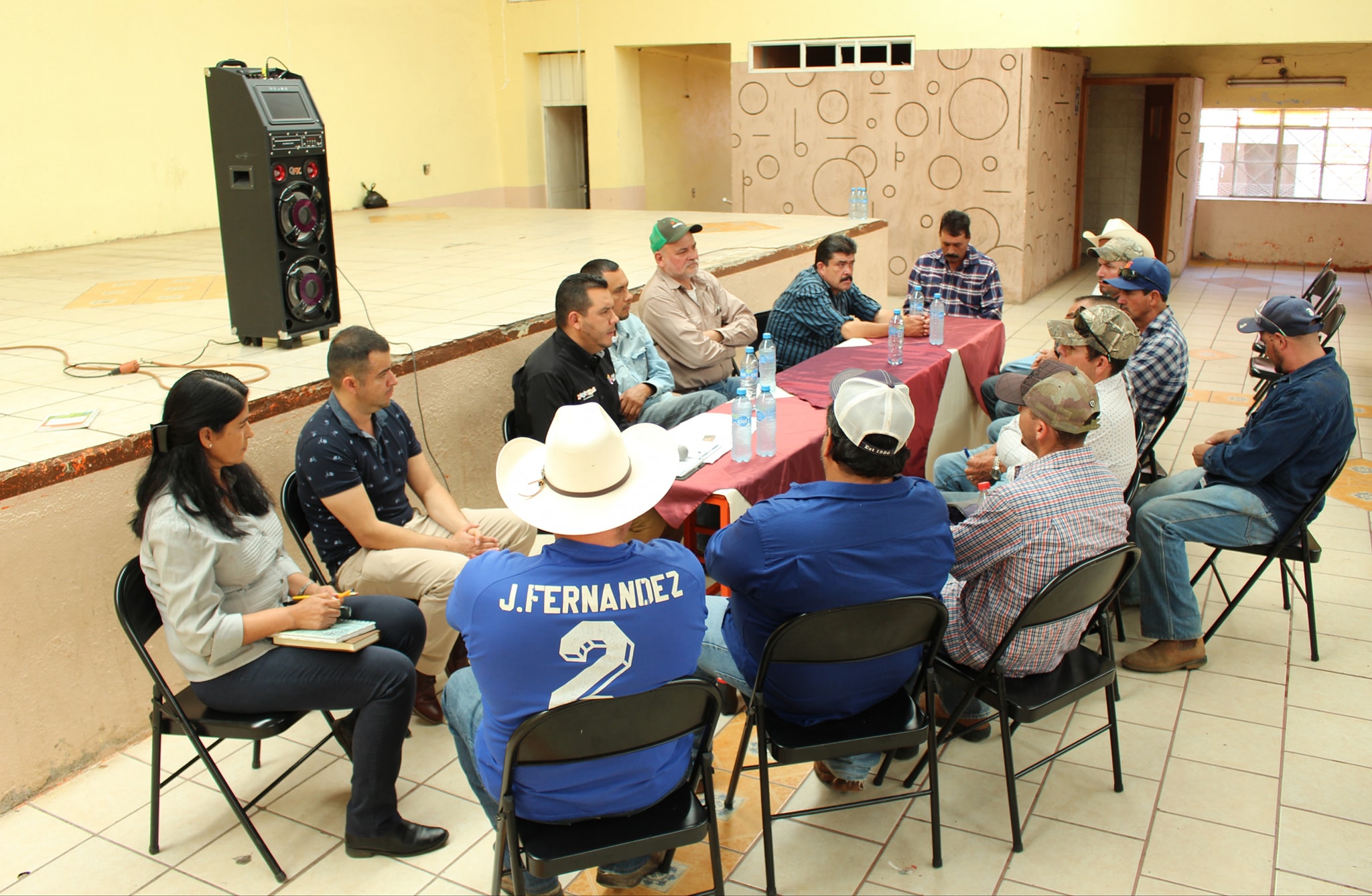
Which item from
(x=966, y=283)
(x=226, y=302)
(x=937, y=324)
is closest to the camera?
(x=937, y=324)

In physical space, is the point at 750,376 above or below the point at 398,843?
above

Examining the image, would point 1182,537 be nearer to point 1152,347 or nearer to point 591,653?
point 1152,347

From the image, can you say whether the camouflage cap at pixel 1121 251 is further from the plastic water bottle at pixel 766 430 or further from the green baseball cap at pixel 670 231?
the plastic water bottle at pixel 766 430

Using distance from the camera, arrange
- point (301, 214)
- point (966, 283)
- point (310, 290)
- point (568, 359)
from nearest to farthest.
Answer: point (568, 359), point (301, 214), point (310, 290), point (966, 283)

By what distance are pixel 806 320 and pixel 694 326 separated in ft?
2.33

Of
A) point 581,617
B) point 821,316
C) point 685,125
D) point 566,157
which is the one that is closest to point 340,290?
point 821,316

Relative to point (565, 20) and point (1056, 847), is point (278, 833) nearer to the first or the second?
point (1056, 847)

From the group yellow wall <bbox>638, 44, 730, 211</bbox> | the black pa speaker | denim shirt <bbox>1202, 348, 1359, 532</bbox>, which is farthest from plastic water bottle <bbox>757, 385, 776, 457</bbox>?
yellow wall <bbox>638, 44, 730, 211</bbox>

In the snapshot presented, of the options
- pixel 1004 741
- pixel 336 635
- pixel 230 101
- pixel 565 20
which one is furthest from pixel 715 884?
pixel 565 20

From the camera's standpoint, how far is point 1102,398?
3547 millimetres

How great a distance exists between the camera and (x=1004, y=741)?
2607 millimetres

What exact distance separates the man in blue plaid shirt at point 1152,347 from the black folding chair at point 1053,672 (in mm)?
1714

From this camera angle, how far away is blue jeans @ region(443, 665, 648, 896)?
2365 mm

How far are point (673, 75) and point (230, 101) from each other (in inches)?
396
